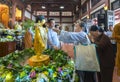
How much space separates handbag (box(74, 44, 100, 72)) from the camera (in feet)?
8.70

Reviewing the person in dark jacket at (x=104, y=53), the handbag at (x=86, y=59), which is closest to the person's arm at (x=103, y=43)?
the person in dark jacket at (x=104, y=53)

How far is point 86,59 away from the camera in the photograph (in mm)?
2670

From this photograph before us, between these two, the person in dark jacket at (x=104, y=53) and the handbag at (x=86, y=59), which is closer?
the handbag at (x=86, y=59)

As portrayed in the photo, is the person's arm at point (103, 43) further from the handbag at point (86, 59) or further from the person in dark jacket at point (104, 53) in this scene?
the handbag at point (86, 59)

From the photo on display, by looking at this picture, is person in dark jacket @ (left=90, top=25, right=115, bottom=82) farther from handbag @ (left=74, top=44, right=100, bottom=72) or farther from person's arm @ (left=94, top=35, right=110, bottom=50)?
handbag @ (left=74, top=44, right=100, bottom=72)

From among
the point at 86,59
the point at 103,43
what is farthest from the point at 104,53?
the point at 86,59

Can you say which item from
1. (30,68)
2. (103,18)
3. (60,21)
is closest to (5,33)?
(30,68)

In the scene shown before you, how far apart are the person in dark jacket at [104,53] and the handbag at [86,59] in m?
0.51

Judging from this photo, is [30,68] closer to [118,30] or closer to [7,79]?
[7,79]

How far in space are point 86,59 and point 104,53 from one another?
0.69m

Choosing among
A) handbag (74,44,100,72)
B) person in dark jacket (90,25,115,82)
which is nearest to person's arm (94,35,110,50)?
person in dark jacket (90,25,115,82)

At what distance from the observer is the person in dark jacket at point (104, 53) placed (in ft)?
10.5

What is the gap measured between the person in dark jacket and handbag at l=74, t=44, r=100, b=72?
512mm

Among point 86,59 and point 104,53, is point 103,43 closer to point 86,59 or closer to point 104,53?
point 104,53
